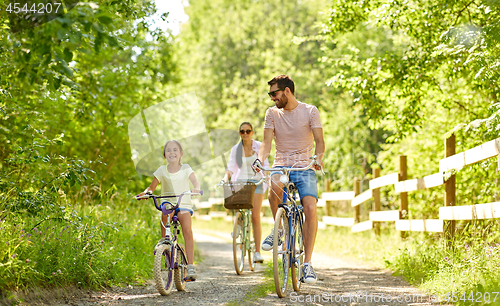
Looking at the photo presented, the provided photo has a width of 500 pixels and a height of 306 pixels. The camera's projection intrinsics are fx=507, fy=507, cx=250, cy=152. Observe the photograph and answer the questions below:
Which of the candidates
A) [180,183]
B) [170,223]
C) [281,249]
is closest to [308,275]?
[281,249]

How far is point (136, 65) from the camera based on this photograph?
1100cm

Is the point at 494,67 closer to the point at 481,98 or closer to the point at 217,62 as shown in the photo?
the point at 481,98

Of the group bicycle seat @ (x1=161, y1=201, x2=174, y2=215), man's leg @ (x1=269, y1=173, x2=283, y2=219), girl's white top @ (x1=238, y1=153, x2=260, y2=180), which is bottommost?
bicycle seat @ (x1=161, y1=201, x2=174, y2=215)

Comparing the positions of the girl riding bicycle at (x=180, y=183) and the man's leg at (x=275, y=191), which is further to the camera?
the girl riding bicycle at (x=180, y=183)

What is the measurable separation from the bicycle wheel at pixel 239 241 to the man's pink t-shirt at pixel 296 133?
7.00 ft

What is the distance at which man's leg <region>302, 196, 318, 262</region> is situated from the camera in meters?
5.03

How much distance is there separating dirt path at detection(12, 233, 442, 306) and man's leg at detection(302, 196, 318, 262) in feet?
1.54

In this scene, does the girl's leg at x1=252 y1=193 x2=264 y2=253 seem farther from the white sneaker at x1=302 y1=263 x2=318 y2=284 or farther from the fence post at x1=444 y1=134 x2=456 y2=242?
the fence post at x1=444 y1=134 x2=456 y2=242

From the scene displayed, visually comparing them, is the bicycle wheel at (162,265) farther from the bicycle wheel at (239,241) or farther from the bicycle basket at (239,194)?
the bicycle wheel at (239,241)

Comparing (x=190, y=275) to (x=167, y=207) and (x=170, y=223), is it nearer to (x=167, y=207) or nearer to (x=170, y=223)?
(x=170, y=223)

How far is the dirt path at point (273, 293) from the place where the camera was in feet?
15.6

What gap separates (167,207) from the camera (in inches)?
211

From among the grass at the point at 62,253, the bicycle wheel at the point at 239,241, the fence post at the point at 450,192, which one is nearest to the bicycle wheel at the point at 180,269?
the grass at the point at 62,253

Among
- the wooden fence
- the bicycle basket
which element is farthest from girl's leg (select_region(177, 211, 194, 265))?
the wooden fence
